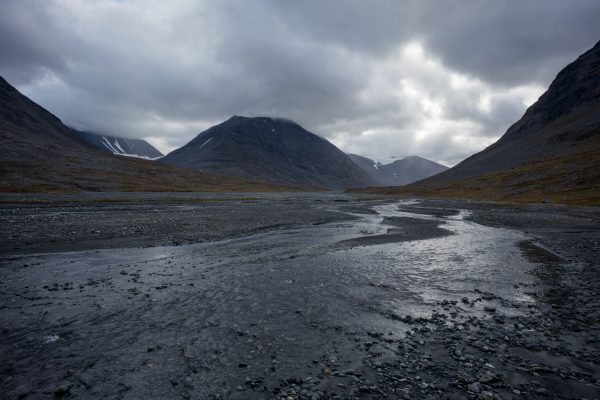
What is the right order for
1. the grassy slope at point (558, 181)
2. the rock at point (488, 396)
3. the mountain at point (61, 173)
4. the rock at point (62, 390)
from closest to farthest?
the rock at point (488, 396)
the rock at point (62, 390)
the grassy slope at point (558, 181)
the mountain at point (61, 173)

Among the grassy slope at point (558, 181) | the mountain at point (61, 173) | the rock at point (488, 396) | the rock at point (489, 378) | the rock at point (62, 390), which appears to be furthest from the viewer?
the mountain at point (61, 173)

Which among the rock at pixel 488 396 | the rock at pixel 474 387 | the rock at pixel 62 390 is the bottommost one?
the rock at pixel 62 390

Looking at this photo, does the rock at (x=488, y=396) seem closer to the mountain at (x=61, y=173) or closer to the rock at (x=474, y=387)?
the rock at (x=474, y=387)

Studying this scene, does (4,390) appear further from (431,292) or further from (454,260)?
(454,260)

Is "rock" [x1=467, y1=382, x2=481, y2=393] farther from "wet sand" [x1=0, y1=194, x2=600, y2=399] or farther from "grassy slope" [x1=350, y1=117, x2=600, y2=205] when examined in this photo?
"grassy slope" [x1=350, y1=117, x2=600, y2=205]

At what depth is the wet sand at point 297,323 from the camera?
901cm

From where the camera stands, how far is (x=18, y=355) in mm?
10227

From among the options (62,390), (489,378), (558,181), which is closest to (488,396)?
(489,378)

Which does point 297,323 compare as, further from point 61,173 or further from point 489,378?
point 61,173

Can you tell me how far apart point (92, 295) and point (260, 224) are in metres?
29.4

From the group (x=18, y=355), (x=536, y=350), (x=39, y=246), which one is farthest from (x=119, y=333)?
(x=39, y=246)

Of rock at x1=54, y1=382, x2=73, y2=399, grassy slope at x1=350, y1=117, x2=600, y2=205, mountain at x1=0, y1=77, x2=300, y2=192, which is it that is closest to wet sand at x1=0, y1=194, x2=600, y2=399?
rock at x1=54, y1=382, x2=73, y2=399

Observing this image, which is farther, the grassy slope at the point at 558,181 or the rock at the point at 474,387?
the grassy slope at the point at 558,181

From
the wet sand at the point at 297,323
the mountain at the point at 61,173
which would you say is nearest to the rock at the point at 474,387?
the wet sand at the point at 297,323
